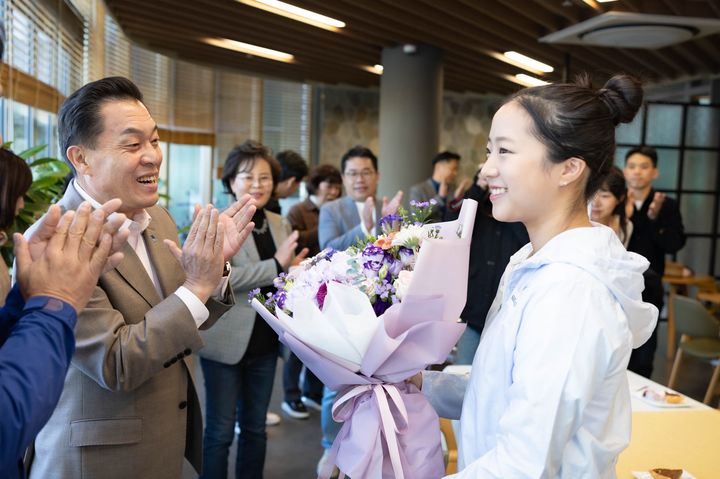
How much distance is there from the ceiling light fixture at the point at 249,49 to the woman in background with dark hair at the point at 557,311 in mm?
6740

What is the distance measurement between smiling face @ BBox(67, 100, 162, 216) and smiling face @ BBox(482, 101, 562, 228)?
1.00 m

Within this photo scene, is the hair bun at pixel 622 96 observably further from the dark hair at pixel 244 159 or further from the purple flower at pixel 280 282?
the dark hair at pixel 244 159

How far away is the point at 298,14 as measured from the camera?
6.17 m

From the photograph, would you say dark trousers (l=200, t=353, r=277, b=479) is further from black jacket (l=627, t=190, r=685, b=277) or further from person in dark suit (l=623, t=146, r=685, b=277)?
person in dark suit (l=623, t=146, r=685, b=277)

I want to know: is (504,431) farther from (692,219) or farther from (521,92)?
(692,219)

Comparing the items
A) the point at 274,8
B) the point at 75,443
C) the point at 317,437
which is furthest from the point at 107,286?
the point at 274,8

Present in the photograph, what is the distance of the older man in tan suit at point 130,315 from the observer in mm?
1593

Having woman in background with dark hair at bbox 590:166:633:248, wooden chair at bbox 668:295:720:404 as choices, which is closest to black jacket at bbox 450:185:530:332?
woman in background with dark hair at bbox 590:166:633:248

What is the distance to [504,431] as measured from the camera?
1.16 meters

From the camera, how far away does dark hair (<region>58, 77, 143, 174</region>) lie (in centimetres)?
175

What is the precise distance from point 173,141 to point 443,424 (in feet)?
26.0

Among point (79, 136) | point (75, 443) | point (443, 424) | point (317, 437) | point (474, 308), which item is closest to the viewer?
point (75, 443)

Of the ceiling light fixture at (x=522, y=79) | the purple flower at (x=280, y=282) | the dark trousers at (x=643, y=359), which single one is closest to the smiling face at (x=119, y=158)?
the purple flower at (x=280, y=282)

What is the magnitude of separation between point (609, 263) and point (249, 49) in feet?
23.8
